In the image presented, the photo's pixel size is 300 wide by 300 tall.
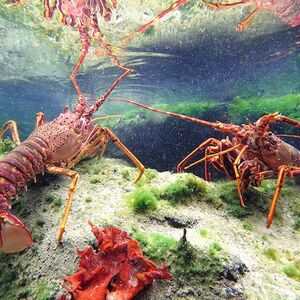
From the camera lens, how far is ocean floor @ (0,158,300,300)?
234cm

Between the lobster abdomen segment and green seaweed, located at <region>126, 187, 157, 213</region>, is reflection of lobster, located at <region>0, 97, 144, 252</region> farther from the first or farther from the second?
green seaweed, located at <region>126, 187, 157, 213</region>

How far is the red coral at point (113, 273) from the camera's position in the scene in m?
2.08

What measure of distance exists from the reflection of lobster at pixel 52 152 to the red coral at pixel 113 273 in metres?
0.67

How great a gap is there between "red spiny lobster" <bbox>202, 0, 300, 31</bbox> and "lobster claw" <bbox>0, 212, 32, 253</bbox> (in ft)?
29.6

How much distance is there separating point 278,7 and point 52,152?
9.48 m

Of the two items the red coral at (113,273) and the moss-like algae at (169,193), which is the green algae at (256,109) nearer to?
the moss-like algae at (169,193)

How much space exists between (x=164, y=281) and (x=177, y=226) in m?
0.88

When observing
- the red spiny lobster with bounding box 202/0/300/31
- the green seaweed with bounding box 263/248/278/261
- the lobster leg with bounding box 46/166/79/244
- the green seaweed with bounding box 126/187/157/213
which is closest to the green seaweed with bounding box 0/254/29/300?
the lobster leg with bounding box 46/166/79/244

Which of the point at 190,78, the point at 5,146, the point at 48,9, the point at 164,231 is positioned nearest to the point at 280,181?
the point at 164,231

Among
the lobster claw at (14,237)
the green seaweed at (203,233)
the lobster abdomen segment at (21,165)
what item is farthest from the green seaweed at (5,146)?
the green seaweed at (203,233)

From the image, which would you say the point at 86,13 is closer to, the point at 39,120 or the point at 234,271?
the point at 39,120

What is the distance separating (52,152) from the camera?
421 cm

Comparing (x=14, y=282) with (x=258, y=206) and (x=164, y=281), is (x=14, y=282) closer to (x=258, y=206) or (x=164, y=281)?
(x=164, y=281)

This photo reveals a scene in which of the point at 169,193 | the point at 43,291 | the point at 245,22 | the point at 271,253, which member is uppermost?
the point at 245,22
